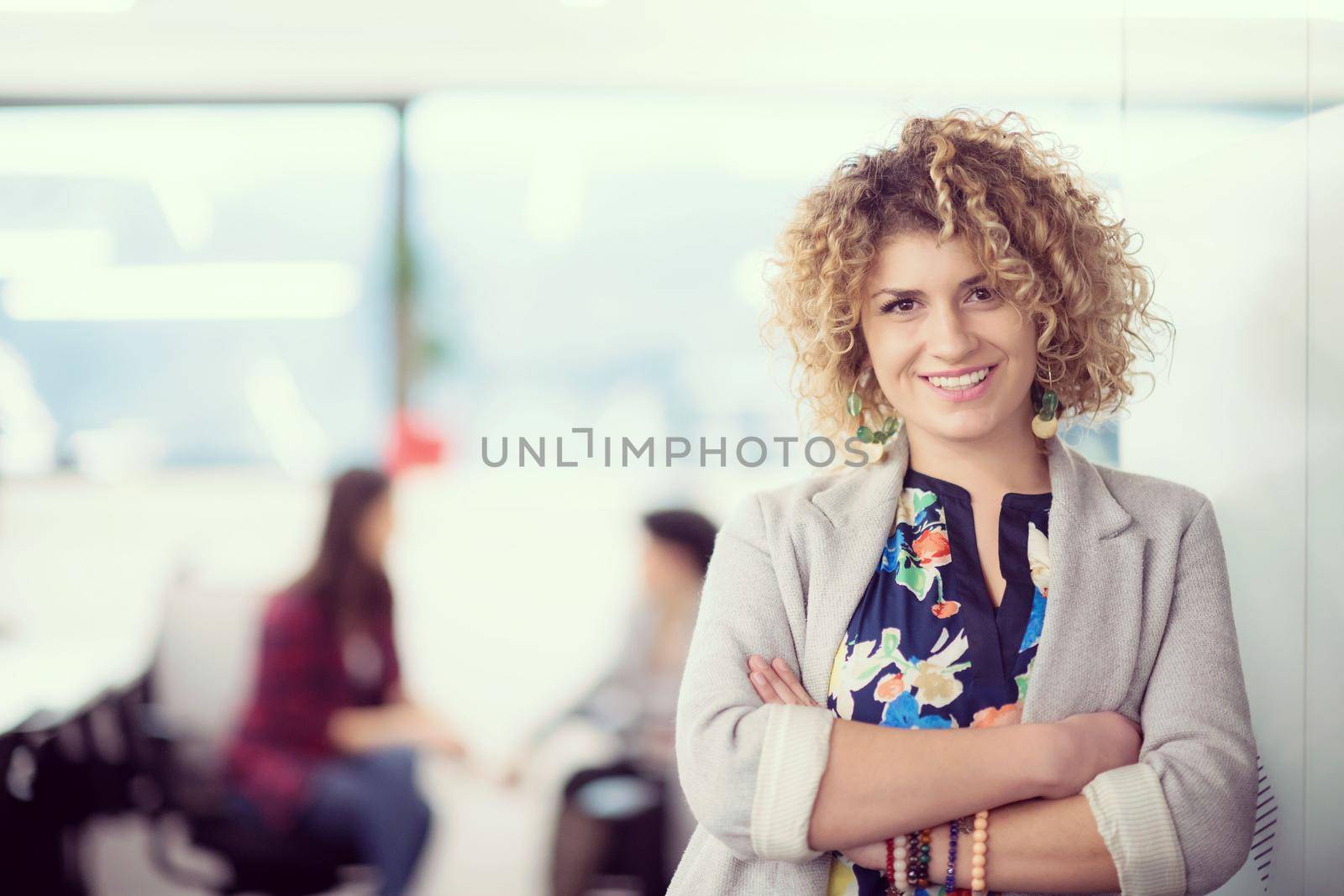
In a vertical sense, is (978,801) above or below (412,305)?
below

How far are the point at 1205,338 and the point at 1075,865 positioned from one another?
3.57 ft

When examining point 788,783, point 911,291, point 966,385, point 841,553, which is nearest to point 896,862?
point 788,783

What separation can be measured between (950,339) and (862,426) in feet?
0.95

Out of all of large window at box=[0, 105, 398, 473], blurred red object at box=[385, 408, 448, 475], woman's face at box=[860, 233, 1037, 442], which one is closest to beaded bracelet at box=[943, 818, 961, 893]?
woman's face at box=[860, 233, 1037, 442]

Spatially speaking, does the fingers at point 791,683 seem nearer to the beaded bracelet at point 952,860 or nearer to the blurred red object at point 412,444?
the beaded bracelet at point 952,860

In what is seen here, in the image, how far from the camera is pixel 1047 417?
139 centimetres

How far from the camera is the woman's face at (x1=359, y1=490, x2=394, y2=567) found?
121 inches

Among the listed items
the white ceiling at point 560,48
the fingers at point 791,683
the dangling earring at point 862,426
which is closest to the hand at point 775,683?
the fingers at point 791,683

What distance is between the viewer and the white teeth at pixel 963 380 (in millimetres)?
1276

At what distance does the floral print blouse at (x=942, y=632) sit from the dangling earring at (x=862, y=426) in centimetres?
16

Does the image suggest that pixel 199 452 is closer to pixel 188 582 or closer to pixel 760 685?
pixel 188 582

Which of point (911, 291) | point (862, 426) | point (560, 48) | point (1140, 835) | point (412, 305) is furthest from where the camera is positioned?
point (412, 305)

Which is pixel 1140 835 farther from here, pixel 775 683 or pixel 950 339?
pixel 950 339

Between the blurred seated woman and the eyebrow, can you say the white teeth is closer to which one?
the eyebrow
